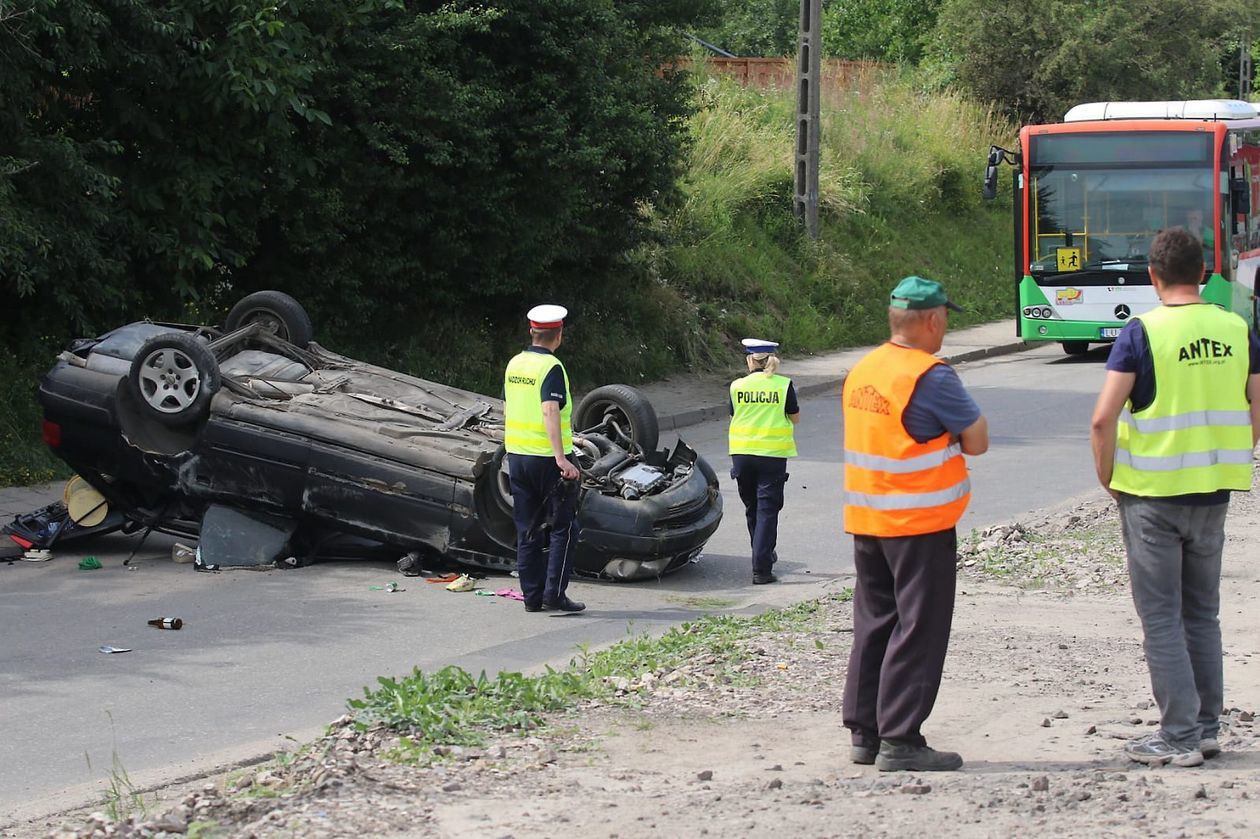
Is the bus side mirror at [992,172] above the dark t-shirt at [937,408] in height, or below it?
above

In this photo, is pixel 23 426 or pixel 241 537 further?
pixel 23 426

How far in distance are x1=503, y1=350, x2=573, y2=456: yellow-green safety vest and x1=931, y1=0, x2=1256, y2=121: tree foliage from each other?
30632 mm

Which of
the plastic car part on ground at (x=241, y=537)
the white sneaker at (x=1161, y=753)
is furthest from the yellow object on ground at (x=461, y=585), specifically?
the white sneaker at (x=1161, y=753)

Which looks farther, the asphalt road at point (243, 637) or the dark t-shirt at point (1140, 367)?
the asphalt road at point (243, 637)

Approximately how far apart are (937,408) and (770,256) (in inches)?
801

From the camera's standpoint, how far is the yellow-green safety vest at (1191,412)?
17.7 ft

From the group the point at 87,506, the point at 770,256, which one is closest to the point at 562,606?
the point at 87,506

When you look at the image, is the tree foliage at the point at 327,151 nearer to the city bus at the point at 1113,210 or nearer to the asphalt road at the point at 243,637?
the asphalt road at the point at 243,637

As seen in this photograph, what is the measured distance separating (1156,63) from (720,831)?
121 feet

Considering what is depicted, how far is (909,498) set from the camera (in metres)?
5.30

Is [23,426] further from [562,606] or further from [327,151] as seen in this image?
[562,606]

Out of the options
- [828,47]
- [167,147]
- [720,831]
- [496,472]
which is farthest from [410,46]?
[828,47]

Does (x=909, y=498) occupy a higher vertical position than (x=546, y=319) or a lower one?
lower

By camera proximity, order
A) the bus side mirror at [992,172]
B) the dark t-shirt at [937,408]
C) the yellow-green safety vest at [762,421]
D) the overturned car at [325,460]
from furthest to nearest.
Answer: the bus side mirror at [992,172] → the yellow-green safety vest at [762,421] → the overturned car at [325,460] → the dark t-shirt at [937,408]
